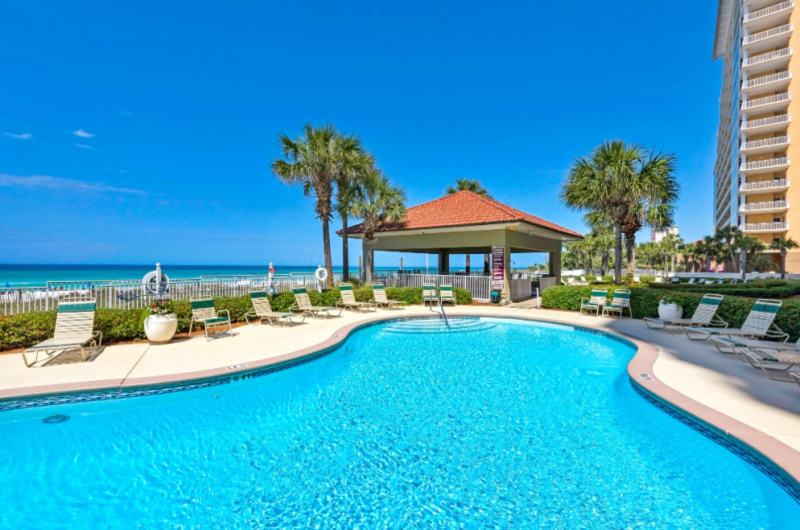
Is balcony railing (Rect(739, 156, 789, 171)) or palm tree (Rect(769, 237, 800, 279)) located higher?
balcony railing (Rect(739, 156, 789, 171))

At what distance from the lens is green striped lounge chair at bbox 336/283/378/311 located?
1304 centimetres

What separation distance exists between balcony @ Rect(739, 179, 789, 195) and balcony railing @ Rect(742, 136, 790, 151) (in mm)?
3732

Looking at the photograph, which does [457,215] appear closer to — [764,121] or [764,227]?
[764,227]

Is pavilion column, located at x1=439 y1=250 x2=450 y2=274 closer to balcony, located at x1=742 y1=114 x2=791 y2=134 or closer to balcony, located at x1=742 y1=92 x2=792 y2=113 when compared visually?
balcony, located at x1=742 y1=114 x2=791 y2=134

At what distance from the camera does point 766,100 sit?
36312 millimetres

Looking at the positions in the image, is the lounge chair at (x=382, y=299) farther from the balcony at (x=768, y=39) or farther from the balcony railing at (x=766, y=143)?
the balcony at (x=768, y=39)

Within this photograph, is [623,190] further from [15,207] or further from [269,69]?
[15,207]

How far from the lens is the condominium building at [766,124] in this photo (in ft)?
114

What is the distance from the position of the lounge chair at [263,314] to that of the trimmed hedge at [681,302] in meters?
9.86

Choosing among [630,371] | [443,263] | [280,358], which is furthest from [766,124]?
[280,358]

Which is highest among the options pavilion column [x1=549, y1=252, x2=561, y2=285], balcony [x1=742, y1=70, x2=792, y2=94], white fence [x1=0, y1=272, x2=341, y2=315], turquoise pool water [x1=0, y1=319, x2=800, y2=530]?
balcony [x1=742, y1=70, x2=792, y2=94]

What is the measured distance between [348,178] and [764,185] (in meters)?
46.1

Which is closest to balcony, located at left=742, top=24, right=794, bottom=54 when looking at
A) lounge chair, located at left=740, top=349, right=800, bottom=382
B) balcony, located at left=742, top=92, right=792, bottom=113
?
balcony, located at left=742, top=92, right=792, bottom=113

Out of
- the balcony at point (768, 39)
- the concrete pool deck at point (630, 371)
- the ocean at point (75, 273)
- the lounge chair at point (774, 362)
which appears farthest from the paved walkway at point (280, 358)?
the balcony at point (768, 39)
